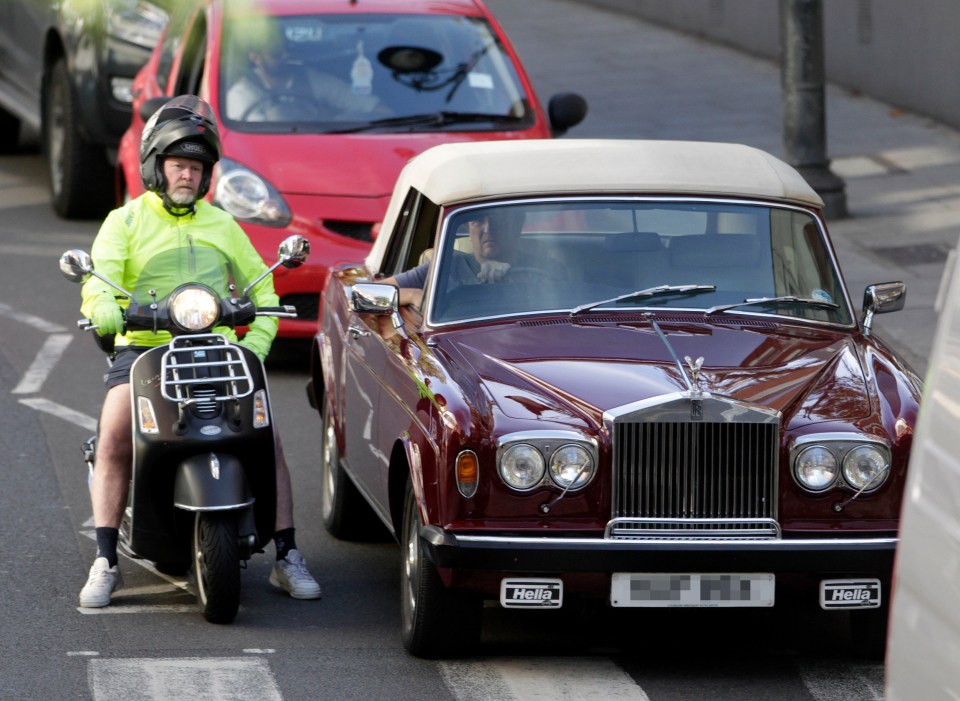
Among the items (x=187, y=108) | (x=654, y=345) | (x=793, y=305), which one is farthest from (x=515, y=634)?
(x=187, y=108)

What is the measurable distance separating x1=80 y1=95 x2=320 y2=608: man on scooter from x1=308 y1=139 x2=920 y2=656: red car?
0.46 meters

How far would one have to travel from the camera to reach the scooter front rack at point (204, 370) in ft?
22.8

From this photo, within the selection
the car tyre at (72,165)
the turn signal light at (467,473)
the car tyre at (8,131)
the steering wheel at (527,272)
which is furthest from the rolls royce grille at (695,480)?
the car tyre at (8,131)

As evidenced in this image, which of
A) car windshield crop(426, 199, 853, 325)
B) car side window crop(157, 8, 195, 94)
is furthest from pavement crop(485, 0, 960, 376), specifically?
car side window crop(157, 8, 195, 94)

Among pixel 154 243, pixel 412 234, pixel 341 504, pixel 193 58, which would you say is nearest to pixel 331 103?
pixel 193 58

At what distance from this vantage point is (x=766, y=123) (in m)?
18.6

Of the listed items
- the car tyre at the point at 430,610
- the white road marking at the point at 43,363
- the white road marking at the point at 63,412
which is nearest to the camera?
the car tyre at the point at 430,610

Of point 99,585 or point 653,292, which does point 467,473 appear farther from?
point 99,585

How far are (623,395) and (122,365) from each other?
2.00 metres

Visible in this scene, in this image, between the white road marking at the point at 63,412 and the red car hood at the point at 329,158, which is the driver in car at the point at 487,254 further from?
the red car hood at the point at 329,158

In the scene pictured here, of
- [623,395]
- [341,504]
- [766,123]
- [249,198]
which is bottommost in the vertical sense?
[766,123]

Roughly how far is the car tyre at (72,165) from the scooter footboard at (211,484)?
9.12m

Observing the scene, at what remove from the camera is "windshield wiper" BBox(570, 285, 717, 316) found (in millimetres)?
7207

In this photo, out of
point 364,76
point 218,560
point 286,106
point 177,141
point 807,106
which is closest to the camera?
point 218,560
